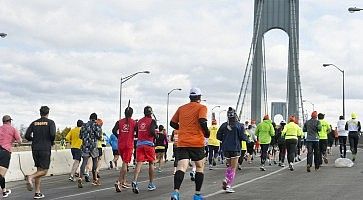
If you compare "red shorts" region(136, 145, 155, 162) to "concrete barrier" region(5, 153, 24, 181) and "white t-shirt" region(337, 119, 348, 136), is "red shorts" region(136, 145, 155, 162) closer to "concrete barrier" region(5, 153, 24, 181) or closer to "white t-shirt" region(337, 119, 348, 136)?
"concrete barrier" region(5, 153, 24, 181)

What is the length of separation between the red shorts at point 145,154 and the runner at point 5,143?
2445 millimetres

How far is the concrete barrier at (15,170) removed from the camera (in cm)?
1900

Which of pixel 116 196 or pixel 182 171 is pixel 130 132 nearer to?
pixel 116 196

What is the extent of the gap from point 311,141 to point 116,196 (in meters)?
8.81

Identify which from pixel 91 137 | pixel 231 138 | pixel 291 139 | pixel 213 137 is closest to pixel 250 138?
pixel 213 137

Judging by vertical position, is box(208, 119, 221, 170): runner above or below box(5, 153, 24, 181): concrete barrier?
above

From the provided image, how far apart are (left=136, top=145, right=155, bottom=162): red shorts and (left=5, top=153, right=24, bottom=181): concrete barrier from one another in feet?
21.6

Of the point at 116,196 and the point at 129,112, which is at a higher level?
the point at 129,112

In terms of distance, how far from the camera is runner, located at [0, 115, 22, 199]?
1311 centimetres

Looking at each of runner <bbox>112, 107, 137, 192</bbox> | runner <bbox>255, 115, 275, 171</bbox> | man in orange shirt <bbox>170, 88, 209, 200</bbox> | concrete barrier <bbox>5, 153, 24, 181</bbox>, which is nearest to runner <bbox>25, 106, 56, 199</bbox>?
runner <bbox>112, 107, 137, 192</bbox>

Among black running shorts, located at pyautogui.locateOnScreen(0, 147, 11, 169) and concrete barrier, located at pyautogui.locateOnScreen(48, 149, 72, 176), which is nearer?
black running shorts, located at pyautogui.locateOnScreen(0, 147, 11, 169)

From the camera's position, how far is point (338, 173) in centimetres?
1856

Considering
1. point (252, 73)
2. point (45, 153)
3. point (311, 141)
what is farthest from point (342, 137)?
point (252, 73)

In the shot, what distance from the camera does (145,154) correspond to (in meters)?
13.7
